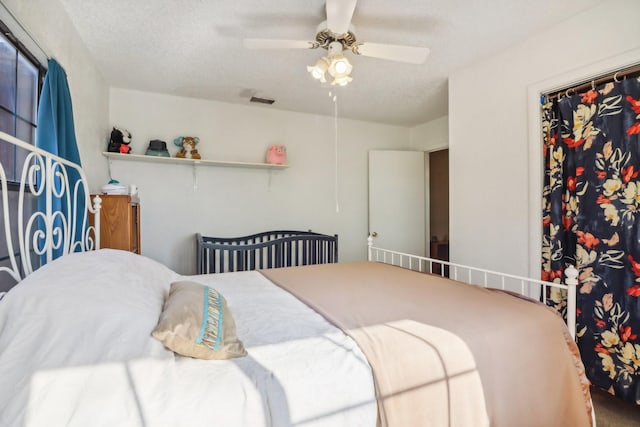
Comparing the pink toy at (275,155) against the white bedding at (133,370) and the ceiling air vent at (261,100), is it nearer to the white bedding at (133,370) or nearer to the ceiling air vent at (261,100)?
the ceiling air vent at (261,100)

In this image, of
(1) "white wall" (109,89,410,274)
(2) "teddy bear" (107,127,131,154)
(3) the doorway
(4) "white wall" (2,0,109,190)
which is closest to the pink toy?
(1) "white wall" (109,89,410,274)

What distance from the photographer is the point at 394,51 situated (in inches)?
69.9

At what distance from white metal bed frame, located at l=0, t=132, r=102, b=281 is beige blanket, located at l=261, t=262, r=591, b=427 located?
1112 mm

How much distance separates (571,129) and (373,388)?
1.99m

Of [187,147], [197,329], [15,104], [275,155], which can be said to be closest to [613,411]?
[197,329]

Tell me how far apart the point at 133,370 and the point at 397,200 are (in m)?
3.59

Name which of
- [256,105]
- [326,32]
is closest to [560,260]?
[326,32]

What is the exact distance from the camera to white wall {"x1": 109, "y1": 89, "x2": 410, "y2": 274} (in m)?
3.12

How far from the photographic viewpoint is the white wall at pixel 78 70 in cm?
151

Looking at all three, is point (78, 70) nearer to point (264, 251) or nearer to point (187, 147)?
point (187, 147)

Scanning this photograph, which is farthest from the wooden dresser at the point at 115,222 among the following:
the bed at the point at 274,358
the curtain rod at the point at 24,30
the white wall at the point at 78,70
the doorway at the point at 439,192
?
the doorway at the point at 439,192

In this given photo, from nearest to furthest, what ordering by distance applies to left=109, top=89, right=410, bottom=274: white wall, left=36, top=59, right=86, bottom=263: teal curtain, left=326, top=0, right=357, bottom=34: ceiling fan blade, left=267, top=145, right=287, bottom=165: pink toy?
left=326, top=0, right=357, bottom=34: ceiling fan blade
left=36, top=59, right=86, bottom=263: teal curtain
left=109, top=89, right=410, bottom=274: white wall
left=267, top=145, right=287, bottom=165: pink toy

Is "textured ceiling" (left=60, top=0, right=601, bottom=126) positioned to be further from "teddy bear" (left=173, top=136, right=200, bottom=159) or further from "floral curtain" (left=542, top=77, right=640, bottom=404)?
"floral curtain" (left=542, top=77, right=640, bottom=404)

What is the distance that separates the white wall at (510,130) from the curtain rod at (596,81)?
5 centimetres
